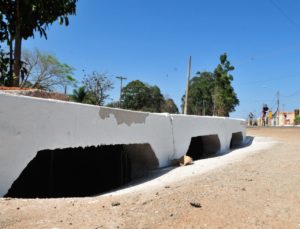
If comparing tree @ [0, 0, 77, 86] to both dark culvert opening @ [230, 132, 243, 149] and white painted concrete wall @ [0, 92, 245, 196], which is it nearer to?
white painted concrete wall @ [0, 92, 245, 196]

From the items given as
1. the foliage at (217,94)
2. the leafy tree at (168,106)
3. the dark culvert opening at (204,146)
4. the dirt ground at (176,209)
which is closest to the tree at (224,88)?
the foliage at (217,94)

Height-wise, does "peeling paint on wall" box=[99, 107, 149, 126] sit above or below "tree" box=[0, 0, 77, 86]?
below

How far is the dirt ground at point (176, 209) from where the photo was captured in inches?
139

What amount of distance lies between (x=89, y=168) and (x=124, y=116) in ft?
7.52

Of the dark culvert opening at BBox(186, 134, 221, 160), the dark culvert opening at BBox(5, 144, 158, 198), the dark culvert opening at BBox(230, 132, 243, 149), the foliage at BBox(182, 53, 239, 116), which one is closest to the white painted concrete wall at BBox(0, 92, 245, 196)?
the dark culvert opening at BBox(5, 144, 158, 198)

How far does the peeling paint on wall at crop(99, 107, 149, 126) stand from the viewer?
640cm

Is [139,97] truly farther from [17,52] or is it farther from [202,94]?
[17,52]

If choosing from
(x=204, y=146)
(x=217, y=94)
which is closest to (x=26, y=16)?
(x=204, y=146)

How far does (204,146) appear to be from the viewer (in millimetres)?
13781

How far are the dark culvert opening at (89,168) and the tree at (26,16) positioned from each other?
3.66 metres

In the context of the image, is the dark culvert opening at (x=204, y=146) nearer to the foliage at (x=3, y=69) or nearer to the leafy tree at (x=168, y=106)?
the foliage at (x=3, y=69)

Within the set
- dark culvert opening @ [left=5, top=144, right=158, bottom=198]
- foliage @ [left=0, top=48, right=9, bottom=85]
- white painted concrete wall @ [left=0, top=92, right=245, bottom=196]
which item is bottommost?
dark culvert opening @ [left=5, top=144, right=158, bottom=198]

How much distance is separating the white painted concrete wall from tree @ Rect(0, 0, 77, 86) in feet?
15.9

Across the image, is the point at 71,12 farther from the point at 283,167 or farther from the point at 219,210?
the point at 219,210
